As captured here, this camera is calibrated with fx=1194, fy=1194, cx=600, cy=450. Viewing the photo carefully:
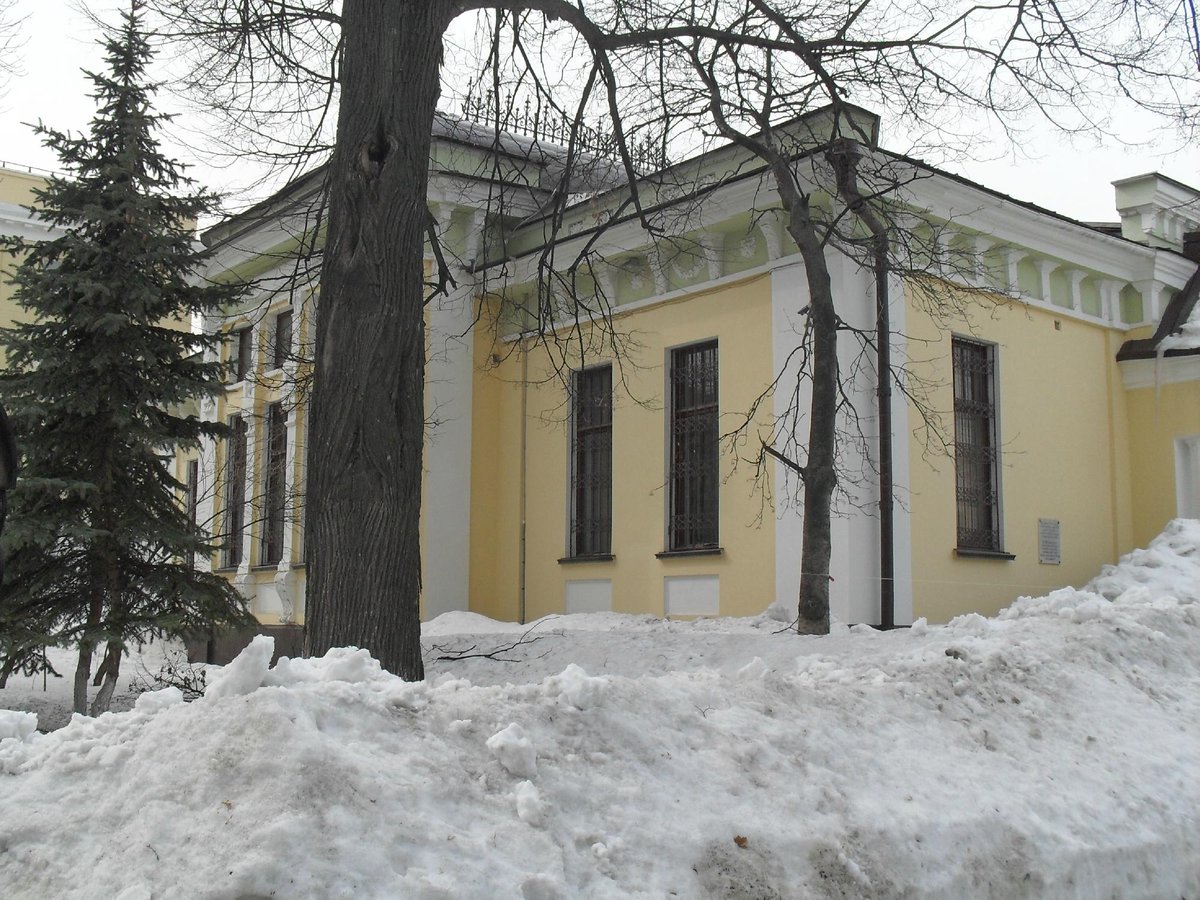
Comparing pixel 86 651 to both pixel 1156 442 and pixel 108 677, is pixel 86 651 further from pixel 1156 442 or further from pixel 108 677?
pixel 1156 442

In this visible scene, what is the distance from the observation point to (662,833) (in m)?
3.73

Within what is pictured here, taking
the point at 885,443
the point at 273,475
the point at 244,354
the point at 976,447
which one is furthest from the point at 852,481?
the point at 244,354

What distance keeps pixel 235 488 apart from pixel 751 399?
906 cm

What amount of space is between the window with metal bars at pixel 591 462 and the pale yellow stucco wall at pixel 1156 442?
6.09 metres

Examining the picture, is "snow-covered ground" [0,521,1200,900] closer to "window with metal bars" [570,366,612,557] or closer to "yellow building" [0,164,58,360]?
"window with metal bars" [570,366,612,557]

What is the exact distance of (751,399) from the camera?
11.9 m

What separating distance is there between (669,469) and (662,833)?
9051 millimetres

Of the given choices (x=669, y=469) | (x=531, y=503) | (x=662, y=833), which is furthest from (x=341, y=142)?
(x=531, y=503)

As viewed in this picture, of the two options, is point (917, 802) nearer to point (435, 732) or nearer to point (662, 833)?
point (662, 833)

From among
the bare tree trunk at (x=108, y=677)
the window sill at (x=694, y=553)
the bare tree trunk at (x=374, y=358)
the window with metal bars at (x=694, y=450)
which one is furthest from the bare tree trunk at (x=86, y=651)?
the window with metal bars at (x=694, y=450)

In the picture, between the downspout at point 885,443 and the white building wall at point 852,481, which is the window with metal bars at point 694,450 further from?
the downspout at point 885,443

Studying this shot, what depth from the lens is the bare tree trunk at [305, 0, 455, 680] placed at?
Result: 21.2 feet

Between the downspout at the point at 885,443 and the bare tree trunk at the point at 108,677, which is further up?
the downspout at the point at 885,443

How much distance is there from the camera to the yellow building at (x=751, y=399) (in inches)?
445
